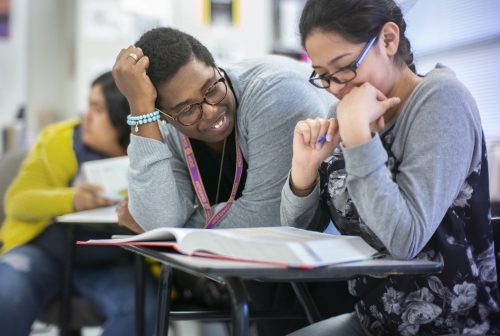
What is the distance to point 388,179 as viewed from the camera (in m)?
0.78

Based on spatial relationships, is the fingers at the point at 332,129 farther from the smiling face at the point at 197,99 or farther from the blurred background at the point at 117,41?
the blurred background at the point at 117,41

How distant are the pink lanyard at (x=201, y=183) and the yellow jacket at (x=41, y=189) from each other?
26.3 inches

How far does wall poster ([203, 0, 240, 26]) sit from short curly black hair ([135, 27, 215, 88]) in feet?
7.66

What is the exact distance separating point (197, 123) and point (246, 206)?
0.22 meters

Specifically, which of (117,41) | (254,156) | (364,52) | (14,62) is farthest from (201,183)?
(14,62)

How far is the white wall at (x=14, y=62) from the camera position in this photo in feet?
12.5

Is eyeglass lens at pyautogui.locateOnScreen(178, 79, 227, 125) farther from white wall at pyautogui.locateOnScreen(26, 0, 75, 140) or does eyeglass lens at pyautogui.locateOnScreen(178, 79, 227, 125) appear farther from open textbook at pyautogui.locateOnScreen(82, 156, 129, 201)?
white wall at pyautogui.locateOnScreen(26, 0, 75, 140)

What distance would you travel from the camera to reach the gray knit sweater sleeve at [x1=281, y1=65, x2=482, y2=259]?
30.5 inches

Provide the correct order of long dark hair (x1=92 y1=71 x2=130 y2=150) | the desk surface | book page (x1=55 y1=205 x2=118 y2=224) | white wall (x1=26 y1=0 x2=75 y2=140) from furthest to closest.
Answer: white wall (x1=26 y1=0 x2=75 y2=140) → long dark hair (x1=92 y1=71 x2=130 y2=150) → book page (x1=55 y1=205 x2=118 y2=224) → the desk surface

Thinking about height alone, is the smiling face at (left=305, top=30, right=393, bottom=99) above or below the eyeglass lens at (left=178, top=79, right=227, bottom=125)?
above

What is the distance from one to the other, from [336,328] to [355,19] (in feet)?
1.81

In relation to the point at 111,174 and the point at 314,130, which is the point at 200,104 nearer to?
the point at 314,130

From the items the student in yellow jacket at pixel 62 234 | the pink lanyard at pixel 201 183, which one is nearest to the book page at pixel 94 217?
the student in yellow jacket at pixel 62 234

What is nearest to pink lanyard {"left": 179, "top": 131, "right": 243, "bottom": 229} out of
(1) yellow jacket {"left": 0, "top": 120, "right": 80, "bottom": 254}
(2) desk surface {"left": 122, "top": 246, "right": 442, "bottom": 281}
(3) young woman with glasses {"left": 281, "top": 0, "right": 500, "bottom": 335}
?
(3) young woman with glasses {"left": 281, "top": 0, "right": 500, "bottom": 335}
